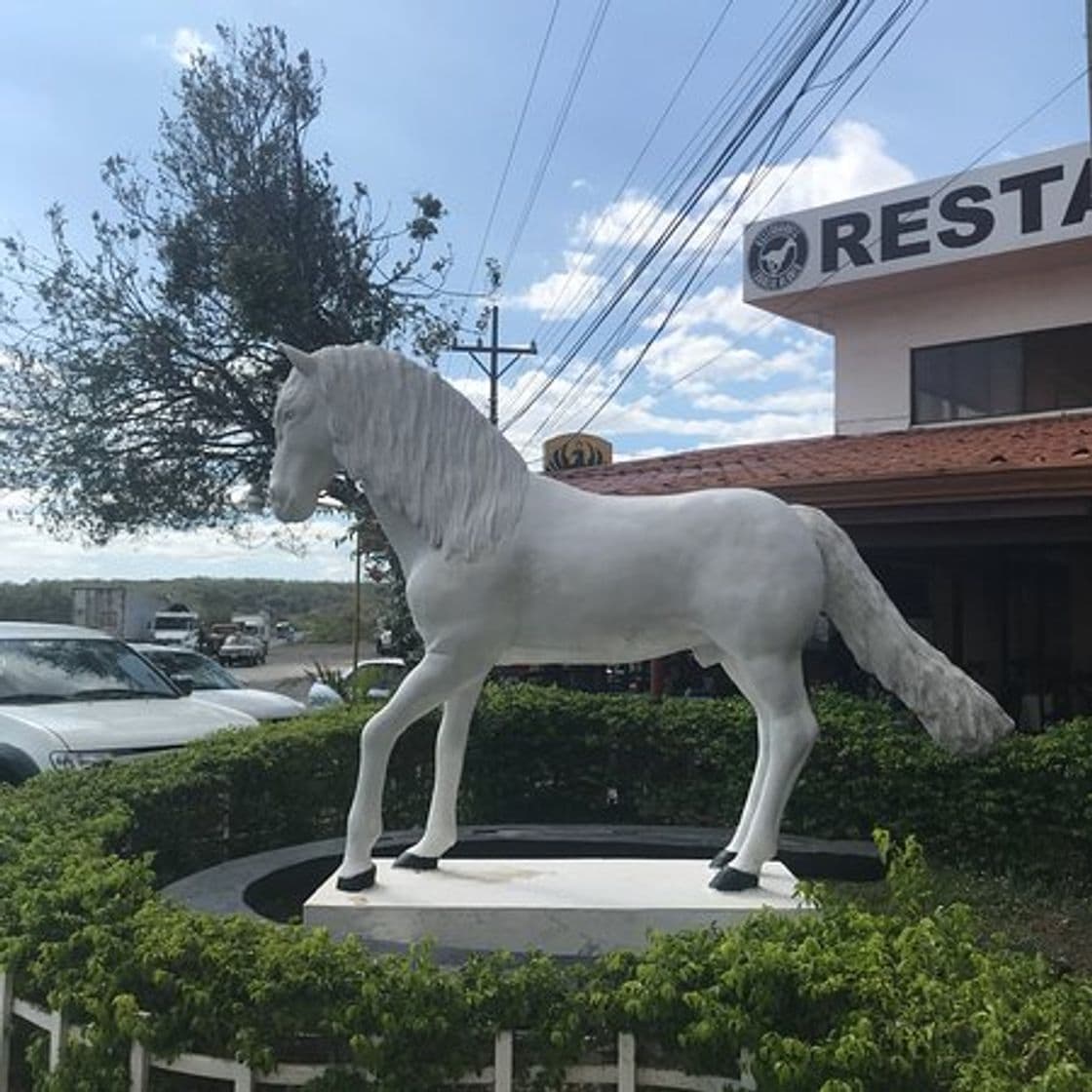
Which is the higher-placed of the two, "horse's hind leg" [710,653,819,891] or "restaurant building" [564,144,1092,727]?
"restaurant building" [564,144,1092,727]

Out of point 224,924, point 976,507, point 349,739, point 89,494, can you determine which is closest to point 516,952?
point 224,924

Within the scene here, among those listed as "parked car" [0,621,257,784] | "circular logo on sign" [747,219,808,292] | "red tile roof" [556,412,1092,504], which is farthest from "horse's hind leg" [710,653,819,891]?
"circular logo on sign" [747,219,808,292]

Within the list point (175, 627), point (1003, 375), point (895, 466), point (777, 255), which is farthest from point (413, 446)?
point (175, 627)

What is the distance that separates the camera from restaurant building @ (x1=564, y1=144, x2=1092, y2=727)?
32.5ft

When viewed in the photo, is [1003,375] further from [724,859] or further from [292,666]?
[292,666]

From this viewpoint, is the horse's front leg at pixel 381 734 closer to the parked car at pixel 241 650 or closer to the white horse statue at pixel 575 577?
the white horse statue at pixel 575 577

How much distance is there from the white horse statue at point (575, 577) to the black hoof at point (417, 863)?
0.89 ft

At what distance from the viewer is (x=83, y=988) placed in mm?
2635

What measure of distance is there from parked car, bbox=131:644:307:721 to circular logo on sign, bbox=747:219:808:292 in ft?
23.4

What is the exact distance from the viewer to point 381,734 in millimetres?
3779

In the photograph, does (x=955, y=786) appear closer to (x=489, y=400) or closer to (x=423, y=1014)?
(x=423, y=1014)

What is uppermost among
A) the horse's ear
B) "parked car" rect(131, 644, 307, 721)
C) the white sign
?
the white sign

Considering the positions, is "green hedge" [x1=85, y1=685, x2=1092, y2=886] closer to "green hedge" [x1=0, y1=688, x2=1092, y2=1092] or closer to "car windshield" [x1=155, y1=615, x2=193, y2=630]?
"green hedge" [x1=0, y1=688, x2=1092, y2=1092]

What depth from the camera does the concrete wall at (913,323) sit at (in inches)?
436
